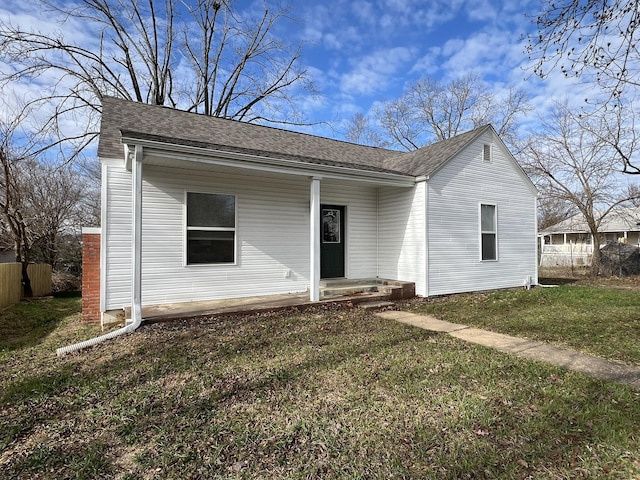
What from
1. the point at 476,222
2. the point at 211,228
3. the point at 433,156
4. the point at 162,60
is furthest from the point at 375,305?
the point at 162,60

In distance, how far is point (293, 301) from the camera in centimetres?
722

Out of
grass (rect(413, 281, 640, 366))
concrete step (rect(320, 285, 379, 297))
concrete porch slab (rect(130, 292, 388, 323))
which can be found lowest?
grass (rect(413, 281, 640, 366))

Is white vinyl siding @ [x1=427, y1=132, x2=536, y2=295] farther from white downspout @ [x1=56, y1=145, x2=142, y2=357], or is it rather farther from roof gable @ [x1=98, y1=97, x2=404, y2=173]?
white downspout @ [x1=56, y1=145, x2=142, y2=357]

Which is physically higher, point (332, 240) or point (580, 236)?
point (580, 236)

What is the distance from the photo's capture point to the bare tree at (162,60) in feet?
47.8

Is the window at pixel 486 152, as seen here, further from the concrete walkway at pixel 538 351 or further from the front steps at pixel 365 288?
the concrete walkway at pixel 538 351

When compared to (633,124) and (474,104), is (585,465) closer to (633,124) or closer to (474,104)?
(633,124)

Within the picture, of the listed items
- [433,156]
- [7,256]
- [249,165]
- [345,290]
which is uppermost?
[433,156]

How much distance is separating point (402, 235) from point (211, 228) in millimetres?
4753

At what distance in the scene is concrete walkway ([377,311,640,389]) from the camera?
12.2 ft

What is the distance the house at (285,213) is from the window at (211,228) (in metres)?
0.02

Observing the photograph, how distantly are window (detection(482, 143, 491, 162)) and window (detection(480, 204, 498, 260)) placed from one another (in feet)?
4.31

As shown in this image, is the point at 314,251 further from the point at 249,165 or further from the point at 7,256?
the point at 7,256

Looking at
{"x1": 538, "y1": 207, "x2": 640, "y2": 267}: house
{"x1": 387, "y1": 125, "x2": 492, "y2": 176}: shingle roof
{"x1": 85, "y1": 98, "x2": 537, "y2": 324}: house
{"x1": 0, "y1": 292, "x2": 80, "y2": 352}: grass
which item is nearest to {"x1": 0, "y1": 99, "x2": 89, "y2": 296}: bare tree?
{"x1": 0, "y1": 292, "x2": 80, "y2": 352}: grass
